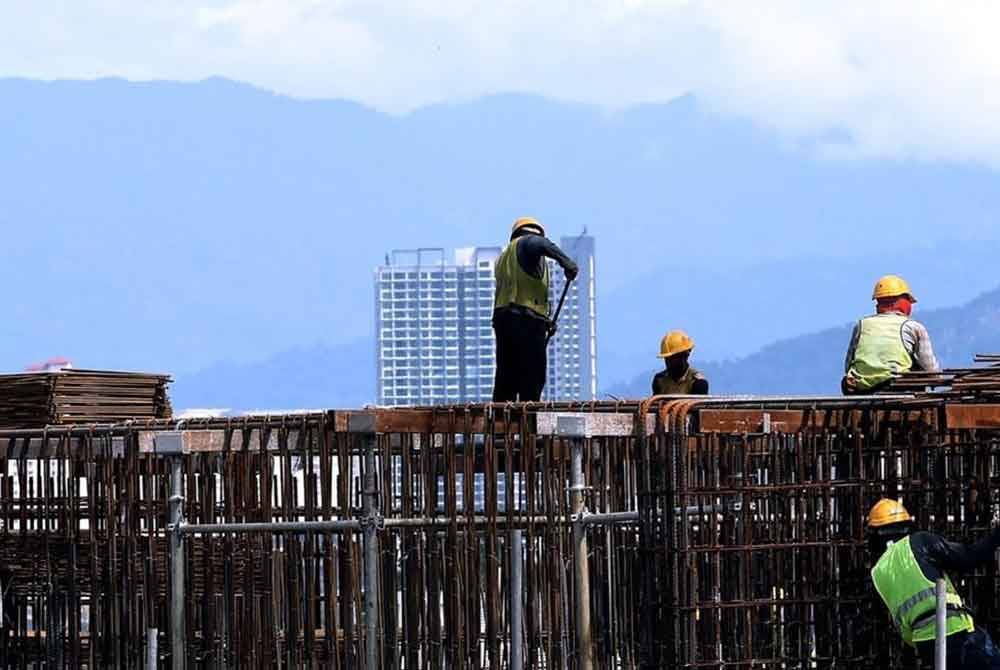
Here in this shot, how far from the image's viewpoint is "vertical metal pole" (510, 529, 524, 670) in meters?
16.4

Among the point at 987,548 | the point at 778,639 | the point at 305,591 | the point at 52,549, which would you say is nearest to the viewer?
the point at 987,548

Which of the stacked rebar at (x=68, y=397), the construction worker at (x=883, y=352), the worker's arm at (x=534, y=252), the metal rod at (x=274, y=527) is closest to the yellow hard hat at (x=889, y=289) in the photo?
the construction worker at (x=883, y=352)

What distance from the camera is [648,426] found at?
54.9 ft

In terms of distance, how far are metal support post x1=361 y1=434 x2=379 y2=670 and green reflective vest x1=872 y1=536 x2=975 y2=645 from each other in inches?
143

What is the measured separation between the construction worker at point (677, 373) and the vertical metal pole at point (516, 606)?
483 centimetres

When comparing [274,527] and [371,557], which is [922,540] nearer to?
[371,557]

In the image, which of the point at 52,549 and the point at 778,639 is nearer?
the point at 778,639

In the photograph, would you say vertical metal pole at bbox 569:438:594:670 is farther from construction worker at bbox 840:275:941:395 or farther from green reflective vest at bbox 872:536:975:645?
construction worker at bbox 840:275:941:395

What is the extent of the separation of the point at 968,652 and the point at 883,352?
3659mm

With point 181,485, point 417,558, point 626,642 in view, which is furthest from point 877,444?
point 181,485

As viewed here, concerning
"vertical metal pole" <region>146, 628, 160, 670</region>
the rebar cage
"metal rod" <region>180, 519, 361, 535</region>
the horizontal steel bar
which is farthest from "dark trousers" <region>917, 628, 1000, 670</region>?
"vertical metal pole" <region>146, 628, 160, 670</region>

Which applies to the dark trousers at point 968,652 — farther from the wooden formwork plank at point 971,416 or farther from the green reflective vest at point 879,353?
the green reflective vest at point 879,353

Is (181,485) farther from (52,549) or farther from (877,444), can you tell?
(877,444)

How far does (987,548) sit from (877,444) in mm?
1876
